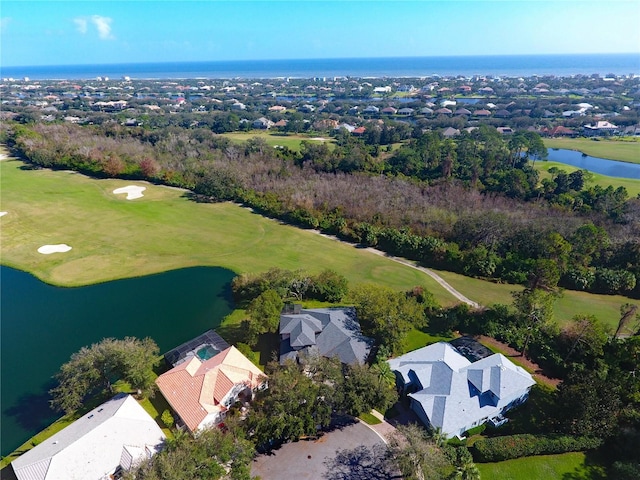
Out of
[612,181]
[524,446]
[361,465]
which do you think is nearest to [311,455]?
[361,465]

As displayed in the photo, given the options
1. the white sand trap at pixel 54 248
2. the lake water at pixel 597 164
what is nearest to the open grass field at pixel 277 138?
the lake water at pixel 597 164

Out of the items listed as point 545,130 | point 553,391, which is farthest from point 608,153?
point 553,391

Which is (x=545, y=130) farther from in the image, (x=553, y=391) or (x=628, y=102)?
(x=553, y=391)

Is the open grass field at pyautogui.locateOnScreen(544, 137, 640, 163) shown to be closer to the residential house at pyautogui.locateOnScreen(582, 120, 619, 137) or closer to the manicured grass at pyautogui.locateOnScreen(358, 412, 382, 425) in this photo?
the residential house at pyautogui.locateOnScreen(582, 120, 619, 137)

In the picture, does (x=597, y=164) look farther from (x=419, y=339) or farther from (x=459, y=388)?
(x=459, y=388)

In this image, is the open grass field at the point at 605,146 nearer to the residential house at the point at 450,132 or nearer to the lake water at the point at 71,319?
the residential house at the point at 450,132

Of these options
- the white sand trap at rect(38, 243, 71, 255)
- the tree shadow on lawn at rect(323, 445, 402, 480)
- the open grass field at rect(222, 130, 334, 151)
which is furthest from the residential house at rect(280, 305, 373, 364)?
the open grass field at rect(222, 130, 334, 151)
